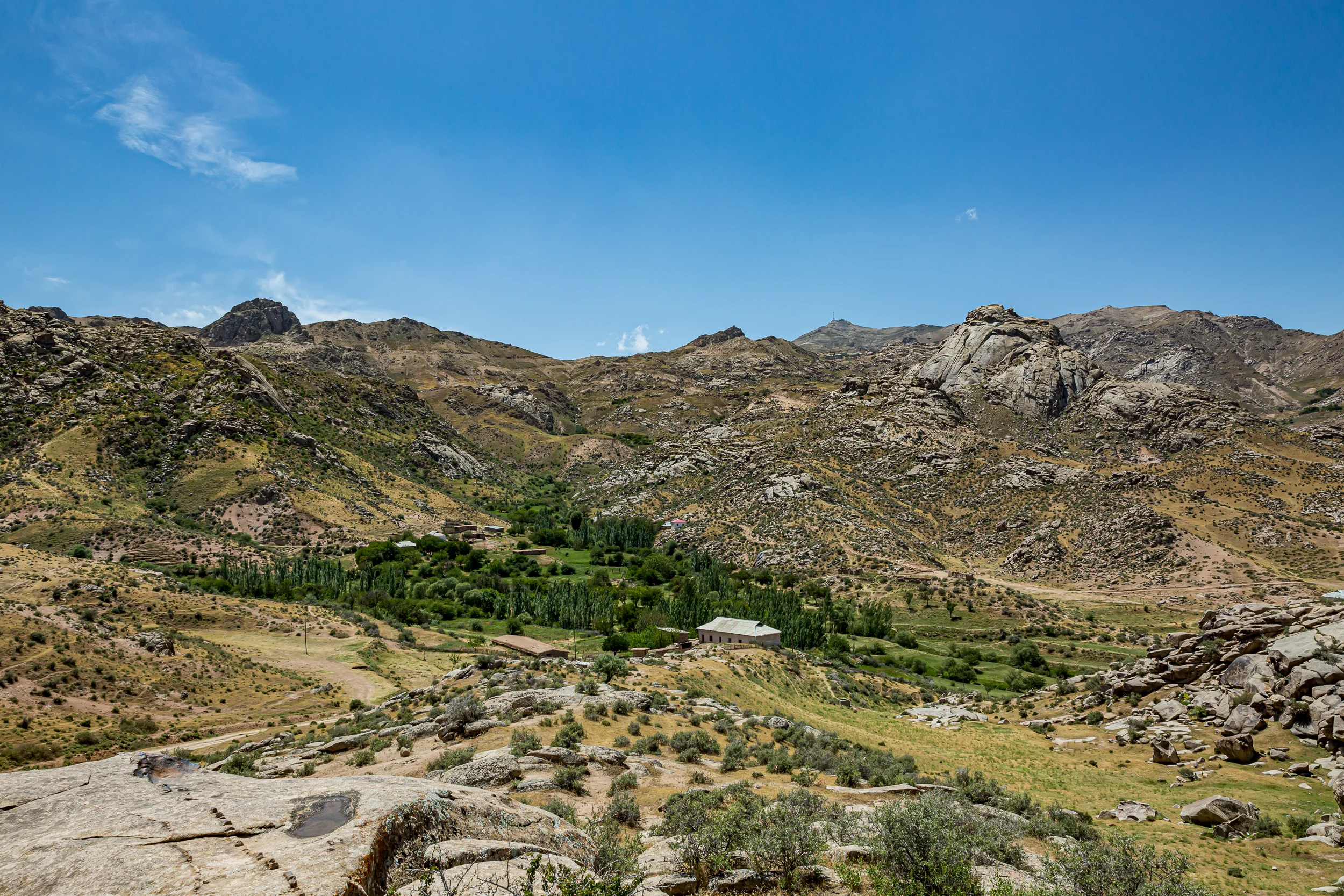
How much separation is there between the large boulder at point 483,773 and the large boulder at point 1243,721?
1048 inches

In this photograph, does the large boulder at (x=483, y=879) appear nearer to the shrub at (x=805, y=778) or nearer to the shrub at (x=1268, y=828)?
the shrub at (x=805, y=778)

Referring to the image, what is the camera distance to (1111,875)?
9.18 meters

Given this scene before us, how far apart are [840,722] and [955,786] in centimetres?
1777

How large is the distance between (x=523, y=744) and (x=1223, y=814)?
19780 mm

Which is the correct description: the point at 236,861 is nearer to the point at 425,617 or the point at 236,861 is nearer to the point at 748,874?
the point at 748,874

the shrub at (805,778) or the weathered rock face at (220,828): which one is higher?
the weathered rock face at (220,828)

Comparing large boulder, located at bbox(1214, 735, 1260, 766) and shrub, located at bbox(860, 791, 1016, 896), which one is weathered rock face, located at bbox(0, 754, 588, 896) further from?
large boulder, located at bbox(1214, 735, 1260, 766)

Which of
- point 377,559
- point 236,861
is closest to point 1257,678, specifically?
point 236,861

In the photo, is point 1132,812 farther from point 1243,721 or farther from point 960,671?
point 960,671

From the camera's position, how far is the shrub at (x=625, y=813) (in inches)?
518

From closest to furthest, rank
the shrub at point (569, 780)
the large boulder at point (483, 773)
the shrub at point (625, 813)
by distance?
the shrub at point (625, 813) → the large boulder at point (483, 773) → the shrub at point (569, 780)

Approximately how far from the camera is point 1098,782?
908 inches

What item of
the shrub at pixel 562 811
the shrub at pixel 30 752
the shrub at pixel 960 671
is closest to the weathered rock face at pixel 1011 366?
the shrub at pixel 960 671

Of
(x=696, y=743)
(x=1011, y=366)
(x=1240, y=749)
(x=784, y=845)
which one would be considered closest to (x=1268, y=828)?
(x=1240, y=749)
